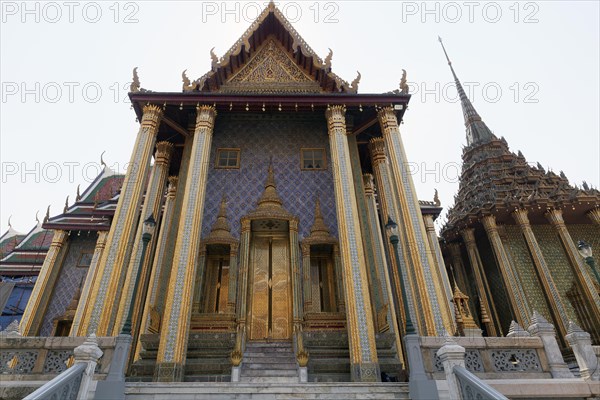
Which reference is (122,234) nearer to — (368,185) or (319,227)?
(319,227)

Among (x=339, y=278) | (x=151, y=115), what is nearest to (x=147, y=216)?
(x=151, y=115)

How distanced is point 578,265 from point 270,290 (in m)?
13.8

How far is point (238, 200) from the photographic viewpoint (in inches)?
421

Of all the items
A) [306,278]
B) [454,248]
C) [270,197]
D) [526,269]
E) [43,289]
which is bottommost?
[306,278]

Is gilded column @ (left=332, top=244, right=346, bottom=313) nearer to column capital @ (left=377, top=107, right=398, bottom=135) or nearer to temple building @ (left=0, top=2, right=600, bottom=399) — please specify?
temple building @ (left=0, top=2, right=600, bottom=399)

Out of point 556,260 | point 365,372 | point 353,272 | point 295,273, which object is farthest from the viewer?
point 556,260

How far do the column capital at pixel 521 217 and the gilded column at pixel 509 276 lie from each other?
92 cm

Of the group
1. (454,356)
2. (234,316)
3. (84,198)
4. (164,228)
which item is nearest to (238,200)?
(164,228)

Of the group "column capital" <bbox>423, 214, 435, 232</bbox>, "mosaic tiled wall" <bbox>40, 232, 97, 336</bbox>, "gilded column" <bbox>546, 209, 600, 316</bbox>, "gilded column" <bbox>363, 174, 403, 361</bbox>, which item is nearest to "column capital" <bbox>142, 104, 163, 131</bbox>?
"gilded column" <bbox>363, 174, 403, 361</bbox>

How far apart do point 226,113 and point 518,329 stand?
9.43m

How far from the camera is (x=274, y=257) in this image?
10156mm

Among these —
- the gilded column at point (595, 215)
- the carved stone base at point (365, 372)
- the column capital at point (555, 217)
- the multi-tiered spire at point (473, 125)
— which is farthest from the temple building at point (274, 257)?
the multi-tiered spire at point (473, 125)

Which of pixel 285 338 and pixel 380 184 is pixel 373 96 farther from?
pixel 285 338

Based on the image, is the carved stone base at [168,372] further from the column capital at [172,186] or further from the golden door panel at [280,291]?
the column capital at [172,186]
